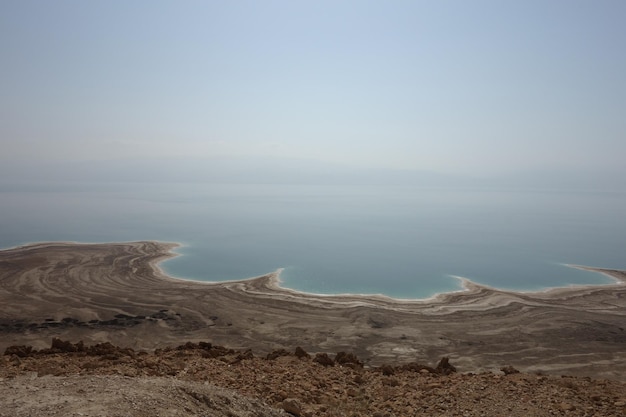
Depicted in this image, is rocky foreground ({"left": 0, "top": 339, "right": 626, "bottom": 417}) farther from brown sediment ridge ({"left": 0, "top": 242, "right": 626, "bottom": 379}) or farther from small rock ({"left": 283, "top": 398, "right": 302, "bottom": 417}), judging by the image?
brown sediment ridge ({"left": 0, "top": 242, "right": 626, "bottom": 379})

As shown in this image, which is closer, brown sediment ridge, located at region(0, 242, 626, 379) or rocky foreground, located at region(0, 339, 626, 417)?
rocky foreground, located at region(0, 339, 626, 417)

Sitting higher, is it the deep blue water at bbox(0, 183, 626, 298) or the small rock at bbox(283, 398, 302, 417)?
the small rock at bbox(283, 398, 302, 417)

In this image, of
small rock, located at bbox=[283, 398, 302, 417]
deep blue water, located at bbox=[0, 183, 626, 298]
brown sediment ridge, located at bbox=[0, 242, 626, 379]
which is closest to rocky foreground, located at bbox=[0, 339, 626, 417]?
small rock, located at bbox=[283, 398, 302, 417]

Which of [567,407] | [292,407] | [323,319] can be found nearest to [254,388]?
[292,407]

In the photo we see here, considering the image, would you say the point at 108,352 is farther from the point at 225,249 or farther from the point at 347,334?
the point at 225,249

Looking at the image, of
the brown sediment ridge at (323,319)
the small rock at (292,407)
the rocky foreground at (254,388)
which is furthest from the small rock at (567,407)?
the brown sediment ridge at (323,319)

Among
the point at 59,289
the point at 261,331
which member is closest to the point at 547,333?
the point at 261,331

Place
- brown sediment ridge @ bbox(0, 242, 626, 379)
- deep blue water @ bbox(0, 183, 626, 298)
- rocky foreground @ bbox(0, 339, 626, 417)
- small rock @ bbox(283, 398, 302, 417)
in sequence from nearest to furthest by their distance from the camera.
Result: rocky foreground @ bbox(0, 339, 626, 417) < small rock @ bbox(283, 398, 302, 417) < brown sediment ridge @ bbox(0, 242, 626, 379) < deep blue water @ bbox(0, 183, 626, 298)
